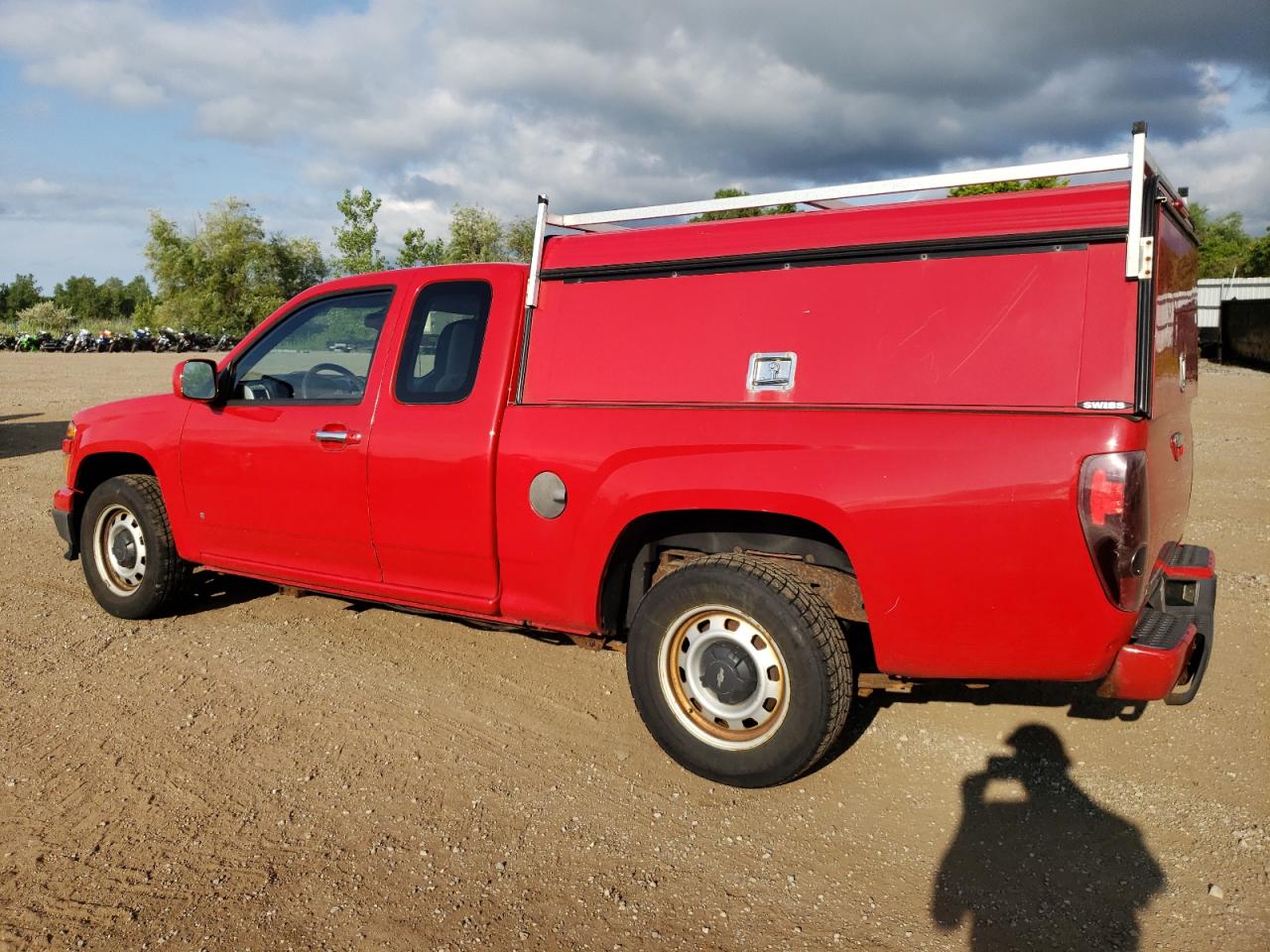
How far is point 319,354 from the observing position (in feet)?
16.2

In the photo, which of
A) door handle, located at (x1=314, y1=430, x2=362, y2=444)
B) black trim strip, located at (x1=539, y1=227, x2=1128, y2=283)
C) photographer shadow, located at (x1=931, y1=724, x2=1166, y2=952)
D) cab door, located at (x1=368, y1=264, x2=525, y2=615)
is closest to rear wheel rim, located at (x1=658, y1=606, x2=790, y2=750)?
photographer shadow, located at (x1=931, y1=724, x2=1166, y2=952)

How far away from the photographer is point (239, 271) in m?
66.9

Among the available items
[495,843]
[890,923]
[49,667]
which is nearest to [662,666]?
[495,843]

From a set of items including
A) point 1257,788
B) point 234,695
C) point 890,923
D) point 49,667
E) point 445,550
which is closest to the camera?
point 890,923

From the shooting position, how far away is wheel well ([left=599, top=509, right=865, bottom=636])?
3.70 metres

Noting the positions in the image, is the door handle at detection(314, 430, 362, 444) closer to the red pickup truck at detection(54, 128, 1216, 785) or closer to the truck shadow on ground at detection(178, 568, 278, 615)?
the red pickup truck at detection(54, 128, 1216, 785)

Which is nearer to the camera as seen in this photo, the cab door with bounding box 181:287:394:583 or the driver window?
the cab door with bounding box 181:287:394:583

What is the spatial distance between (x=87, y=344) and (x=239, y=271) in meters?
24.3

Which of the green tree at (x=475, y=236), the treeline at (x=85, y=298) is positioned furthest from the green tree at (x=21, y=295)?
the green tree at (x=475, y=236)

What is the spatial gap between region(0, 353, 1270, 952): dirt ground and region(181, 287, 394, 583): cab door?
0.63m

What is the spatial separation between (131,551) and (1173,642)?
5159mm

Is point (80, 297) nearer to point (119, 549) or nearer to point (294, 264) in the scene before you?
point (294, 264)

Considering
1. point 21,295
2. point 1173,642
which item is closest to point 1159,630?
point 1173,642

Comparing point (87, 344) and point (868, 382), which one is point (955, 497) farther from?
point (87, 344)
